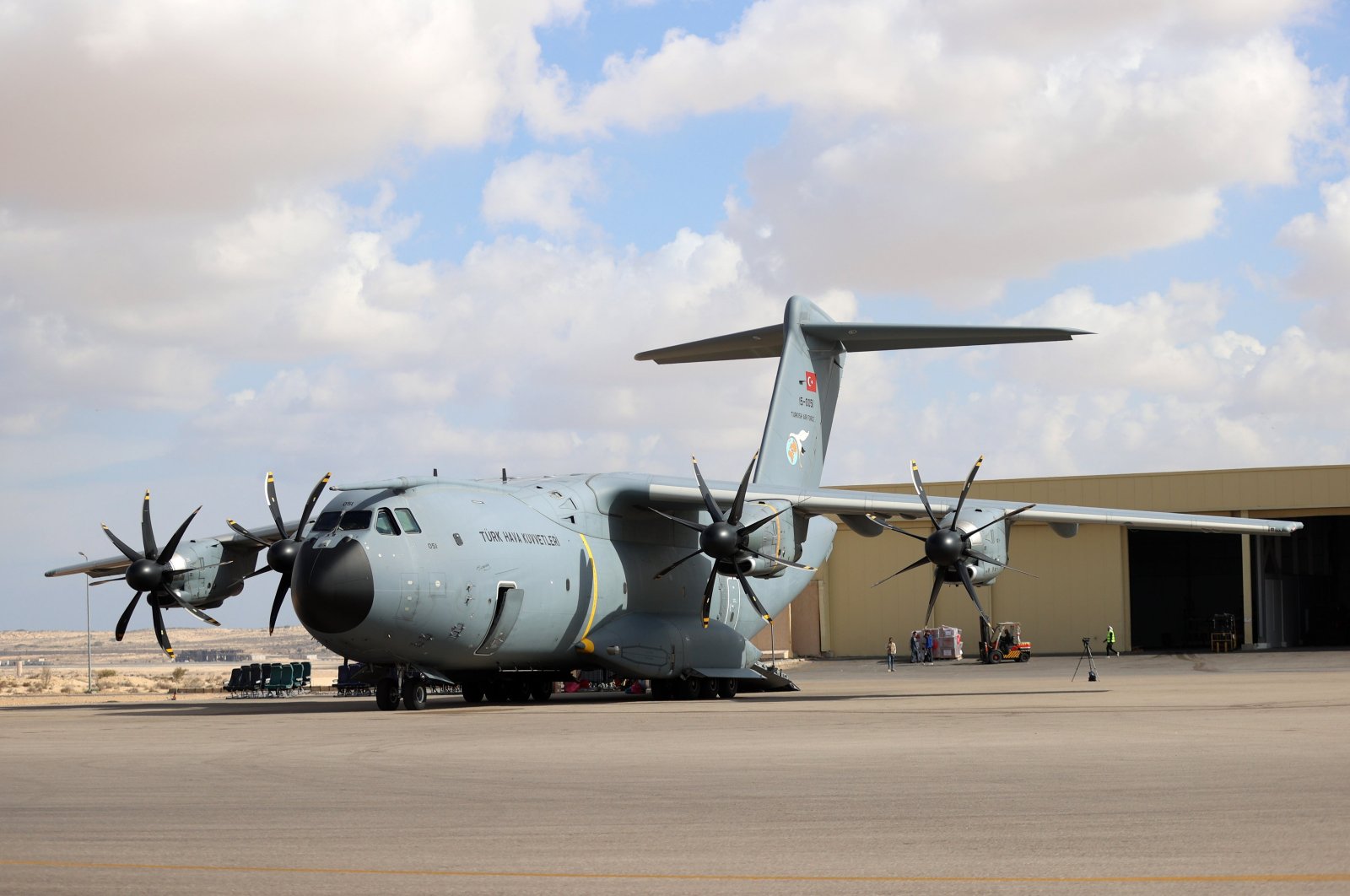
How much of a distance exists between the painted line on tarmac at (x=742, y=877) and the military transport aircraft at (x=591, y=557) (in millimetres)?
14169

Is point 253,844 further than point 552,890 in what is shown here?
Yes

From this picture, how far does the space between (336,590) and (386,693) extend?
3464mm

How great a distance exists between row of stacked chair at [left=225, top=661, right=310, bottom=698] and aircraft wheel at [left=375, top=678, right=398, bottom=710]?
14.6m

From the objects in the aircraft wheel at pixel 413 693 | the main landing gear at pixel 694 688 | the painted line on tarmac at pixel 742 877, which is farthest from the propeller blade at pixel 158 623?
the painted line on tarmac at pixel 742 877

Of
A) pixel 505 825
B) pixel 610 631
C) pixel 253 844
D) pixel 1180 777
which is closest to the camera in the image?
pixel 253 844

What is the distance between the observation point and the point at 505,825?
962 centimetres

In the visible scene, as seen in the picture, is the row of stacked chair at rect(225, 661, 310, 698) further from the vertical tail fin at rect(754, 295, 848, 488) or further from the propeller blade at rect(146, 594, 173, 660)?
the vertical tail fin at rect(754, 295, 848, 488)

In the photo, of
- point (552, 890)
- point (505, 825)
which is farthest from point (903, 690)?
point (552, 890)

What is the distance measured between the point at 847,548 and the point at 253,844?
49905mm

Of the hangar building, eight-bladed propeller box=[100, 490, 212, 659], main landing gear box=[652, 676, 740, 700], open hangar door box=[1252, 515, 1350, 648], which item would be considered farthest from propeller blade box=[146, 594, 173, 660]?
open hangar door box=[1252, 515, 1350, 648]

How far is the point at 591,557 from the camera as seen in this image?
27.3 meters

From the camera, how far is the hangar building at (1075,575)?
52.2 metres

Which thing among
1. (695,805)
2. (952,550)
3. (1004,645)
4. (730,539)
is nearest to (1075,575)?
(1004,645)

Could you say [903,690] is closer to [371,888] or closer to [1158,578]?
[371,888]
